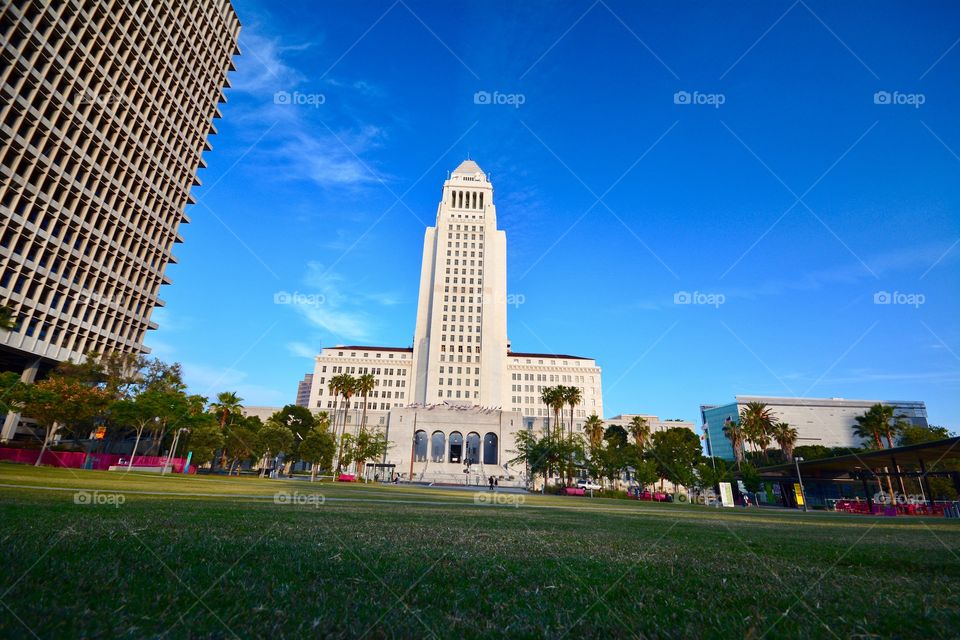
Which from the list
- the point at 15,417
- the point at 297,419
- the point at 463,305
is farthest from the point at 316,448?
the point at 463,305

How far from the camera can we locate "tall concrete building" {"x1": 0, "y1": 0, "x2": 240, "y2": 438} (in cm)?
4791

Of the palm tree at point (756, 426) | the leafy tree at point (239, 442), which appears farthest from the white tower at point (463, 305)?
the palm tree at point (756, 426)

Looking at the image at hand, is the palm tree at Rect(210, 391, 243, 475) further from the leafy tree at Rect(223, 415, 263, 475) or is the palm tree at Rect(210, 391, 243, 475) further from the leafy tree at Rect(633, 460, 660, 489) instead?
the leafy tree at Rect(633, 460, 660, 489)

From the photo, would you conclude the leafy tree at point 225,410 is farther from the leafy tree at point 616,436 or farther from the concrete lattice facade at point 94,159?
the leafy tree at point 616,436

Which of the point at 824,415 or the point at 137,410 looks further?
the point at 824,415

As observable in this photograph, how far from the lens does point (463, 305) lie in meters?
120

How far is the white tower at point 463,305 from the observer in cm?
11344

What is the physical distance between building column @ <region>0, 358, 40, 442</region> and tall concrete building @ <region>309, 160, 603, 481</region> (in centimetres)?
5310

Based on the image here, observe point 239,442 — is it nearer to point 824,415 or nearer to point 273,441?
point 273,441

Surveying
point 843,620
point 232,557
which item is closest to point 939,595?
point 843,620

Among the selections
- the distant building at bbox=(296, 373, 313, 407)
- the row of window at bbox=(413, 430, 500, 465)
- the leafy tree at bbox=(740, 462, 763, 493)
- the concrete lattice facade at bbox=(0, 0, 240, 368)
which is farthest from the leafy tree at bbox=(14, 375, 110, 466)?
the distant building at bbox=(296, 373, 313, 407)

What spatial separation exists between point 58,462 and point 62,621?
2012 inches

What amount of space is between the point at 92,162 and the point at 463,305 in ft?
256

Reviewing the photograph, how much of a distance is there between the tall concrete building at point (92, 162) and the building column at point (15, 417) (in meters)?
0.19
